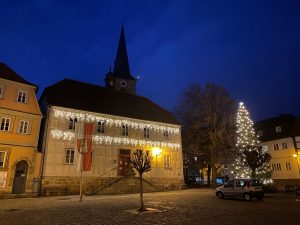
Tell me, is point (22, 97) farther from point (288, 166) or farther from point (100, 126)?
point (288, 166)

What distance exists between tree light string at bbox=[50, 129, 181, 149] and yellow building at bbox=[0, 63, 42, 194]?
2193mm

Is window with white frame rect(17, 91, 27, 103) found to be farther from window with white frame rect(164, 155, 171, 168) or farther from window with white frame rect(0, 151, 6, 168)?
window with white frame rect(164, 155, 171, 168)

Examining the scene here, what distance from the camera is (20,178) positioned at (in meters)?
22.7

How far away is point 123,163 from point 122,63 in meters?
26.8

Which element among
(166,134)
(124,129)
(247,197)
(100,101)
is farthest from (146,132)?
(247,197)

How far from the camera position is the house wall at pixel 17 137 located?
21.9m

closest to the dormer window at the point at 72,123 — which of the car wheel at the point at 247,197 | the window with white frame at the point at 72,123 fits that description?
the window with white frame at the point at 72,123

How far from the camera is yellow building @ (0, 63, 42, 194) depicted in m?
22.0

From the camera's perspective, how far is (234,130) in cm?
3191

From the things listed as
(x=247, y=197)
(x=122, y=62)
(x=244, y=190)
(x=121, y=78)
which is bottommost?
(x=247, y=197)

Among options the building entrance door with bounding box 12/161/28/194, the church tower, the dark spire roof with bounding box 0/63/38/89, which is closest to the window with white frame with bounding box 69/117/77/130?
the building entrance door with bounding box 12/161/28/194

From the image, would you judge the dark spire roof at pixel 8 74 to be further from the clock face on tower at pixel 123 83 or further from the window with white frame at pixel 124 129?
the clock face on tower at pixel 123 83

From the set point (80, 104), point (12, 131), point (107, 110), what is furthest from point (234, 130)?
point (12, 131)

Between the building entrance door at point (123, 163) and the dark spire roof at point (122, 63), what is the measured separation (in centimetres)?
2107
